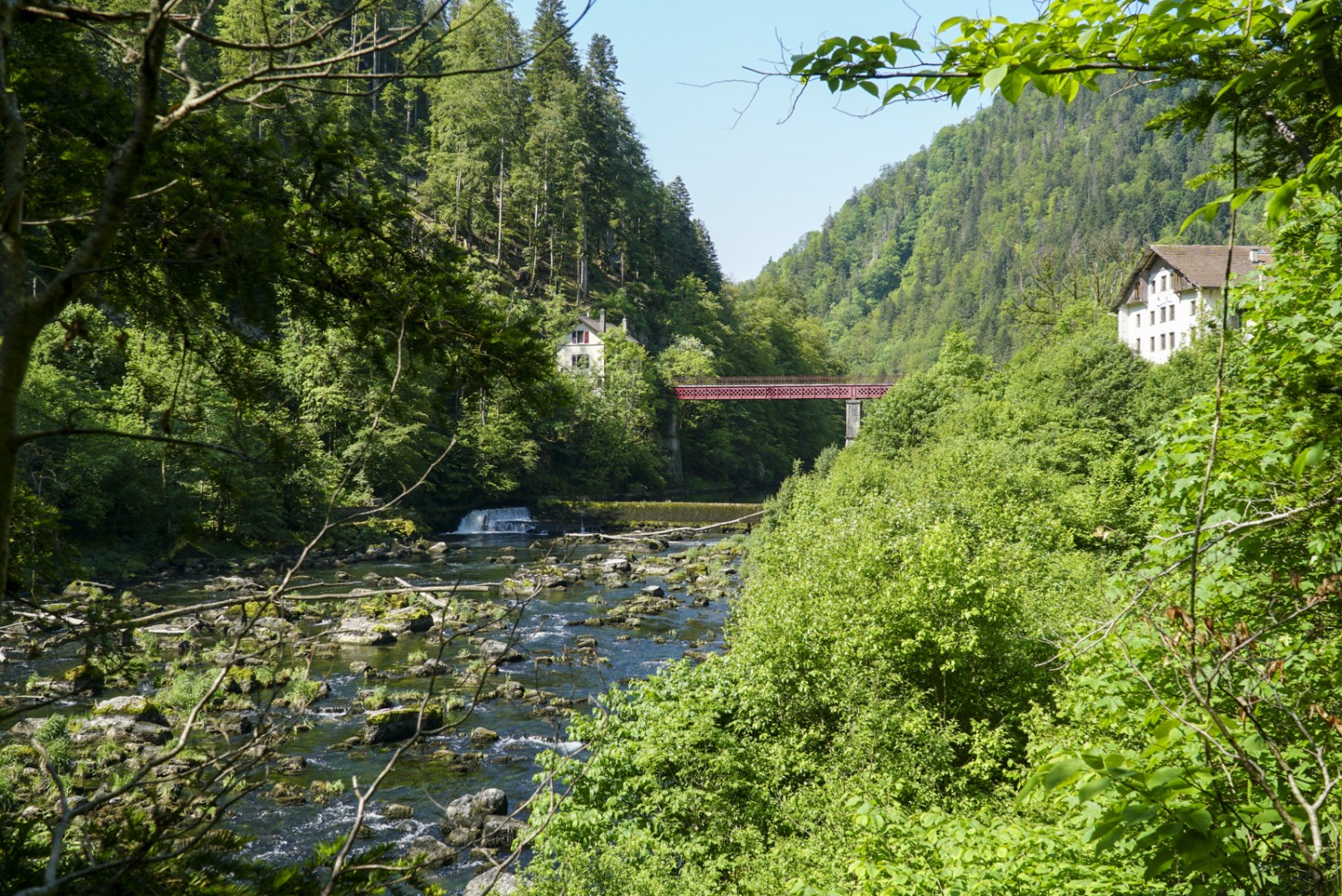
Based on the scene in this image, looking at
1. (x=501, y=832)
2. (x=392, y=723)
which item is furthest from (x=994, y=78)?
(x=392, y=723)

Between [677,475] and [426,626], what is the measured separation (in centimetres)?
4281

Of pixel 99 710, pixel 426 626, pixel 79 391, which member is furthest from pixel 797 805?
pixel 79 391

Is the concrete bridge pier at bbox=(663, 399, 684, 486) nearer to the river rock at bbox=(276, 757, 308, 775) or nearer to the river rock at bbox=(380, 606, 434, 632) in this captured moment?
the river rock at bbox=(380, 606, 434, 632)

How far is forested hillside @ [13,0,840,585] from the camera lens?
4695 mm

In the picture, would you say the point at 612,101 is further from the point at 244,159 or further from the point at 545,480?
the point at 244,159

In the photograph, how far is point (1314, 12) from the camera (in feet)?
8.70

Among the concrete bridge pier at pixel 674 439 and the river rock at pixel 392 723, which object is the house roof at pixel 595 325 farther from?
the river rock at pixel 392 723

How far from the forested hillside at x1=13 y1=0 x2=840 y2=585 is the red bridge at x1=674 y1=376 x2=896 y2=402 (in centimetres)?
321

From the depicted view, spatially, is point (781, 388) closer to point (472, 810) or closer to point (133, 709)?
point (133, 709)

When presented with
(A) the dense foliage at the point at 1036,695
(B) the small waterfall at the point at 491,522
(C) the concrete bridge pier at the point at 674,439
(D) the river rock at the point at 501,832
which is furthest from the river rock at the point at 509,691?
(C) the concrete bridge pier at the point at 674,439

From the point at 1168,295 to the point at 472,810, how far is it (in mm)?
46142

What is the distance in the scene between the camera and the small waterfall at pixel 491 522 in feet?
157

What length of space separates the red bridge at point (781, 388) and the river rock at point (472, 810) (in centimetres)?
4860

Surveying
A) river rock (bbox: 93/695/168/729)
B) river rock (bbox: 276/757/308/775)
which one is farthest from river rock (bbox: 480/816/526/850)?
river rock (bbox: 93/695/168/729)
